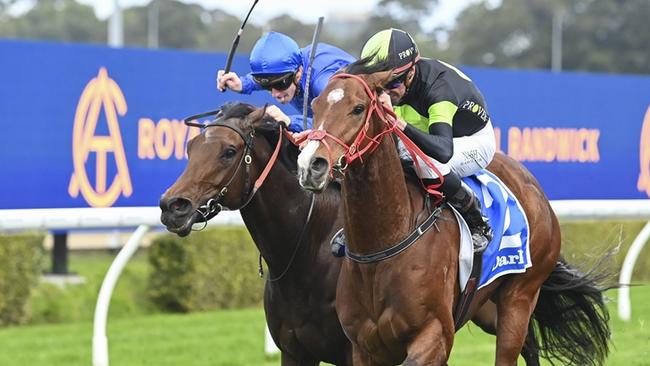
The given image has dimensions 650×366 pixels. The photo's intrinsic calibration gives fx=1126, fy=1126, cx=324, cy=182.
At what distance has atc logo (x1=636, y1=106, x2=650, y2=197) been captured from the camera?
10398 millimetres

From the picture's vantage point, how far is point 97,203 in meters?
7.77

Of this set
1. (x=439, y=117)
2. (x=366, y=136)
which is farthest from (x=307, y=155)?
(x=439, y=117)

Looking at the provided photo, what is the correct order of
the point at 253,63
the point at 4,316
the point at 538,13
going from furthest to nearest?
the point at 538,13 < the point at 4,316 < the point at 253,63

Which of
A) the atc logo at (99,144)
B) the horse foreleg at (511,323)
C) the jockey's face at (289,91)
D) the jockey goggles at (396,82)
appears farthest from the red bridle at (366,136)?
the atc logo at (99,144)

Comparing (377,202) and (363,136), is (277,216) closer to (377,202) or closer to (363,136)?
(377,202)

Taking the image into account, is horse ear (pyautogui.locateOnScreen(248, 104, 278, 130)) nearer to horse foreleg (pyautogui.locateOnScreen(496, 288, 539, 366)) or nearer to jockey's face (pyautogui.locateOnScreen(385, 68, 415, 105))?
jockey's face (pyautogui.locateOnScreen(385, 68, 415, 105))

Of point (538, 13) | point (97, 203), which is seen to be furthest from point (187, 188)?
point (538, 13)

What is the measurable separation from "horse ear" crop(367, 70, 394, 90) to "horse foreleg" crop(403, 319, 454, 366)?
0.78 meters

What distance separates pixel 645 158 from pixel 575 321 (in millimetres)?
6039

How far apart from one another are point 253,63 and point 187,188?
0.57 m

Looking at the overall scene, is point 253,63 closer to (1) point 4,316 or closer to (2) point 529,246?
(2) point 529,246

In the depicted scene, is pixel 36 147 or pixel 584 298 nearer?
pixel 584 298

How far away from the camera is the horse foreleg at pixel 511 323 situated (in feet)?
13.8

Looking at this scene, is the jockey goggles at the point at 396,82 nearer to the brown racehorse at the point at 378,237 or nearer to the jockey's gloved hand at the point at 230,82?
the brown racehorse at the point at 378,237
